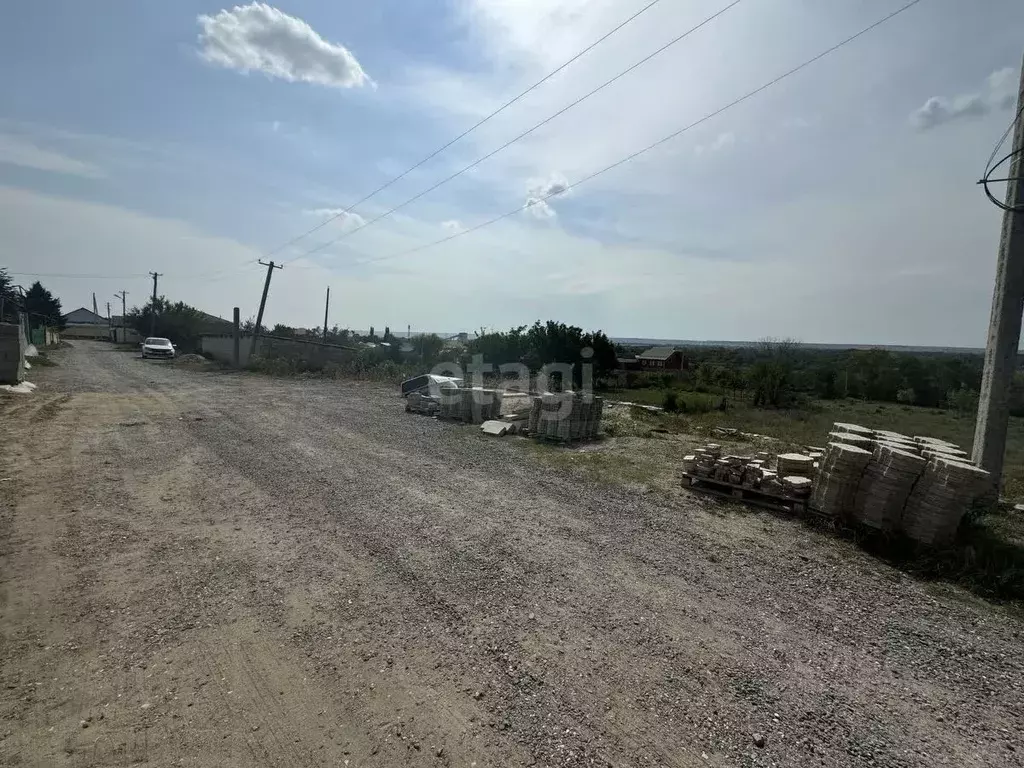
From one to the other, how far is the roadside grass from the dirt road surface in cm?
56

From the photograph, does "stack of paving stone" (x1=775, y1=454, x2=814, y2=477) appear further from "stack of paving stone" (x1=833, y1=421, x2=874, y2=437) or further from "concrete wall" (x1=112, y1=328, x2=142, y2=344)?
"concrete wall" (x1=112, y1=328, x2=142, y2=344)

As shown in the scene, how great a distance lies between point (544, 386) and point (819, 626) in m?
17.1

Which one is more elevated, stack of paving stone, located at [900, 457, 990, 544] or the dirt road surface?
stack of paving stone, located at [900, 457, 990, 544]

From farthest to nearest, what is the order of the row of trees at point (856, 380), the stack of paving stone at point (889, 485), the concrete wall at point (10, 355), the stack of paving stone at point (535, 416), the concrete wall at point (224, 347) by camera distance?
1. the concrete wall at point (224, 347)
2. the row of trees at point (856, 380)
3. the concrete wall at point (10, 355)
4. the stack of paving stone at point (535, 416)
5. the stack of paving stone at point (889, 485)

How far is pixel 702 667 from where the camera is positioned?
11.8 feet

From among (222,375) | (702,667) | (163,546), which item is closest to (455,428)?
(163,546)

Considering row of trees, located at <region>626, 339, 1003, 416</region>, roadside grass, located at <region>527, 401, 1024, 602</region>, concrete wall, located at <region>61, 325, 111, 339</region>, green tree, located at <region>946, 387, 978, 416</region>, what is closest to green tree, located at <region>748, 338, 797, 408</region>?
row of trees, located at <region>626, 339, 1003, 416</region>

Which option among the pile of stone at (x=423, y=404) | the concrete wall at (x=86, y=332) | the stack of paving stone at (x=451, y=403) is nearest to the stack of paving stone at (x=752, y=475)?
the stack of paving stone at (x=451, y=403)

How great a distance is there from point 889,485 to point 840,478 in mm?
527

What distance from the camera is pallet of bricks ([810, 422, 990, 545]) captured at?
5.68 metres

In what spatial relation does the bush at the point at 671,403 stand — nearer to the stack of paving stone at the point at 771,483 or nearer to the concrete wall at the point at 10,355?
the stack of paving stone at the point at 771,483

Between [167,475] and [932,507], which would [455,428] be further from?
[932,507]

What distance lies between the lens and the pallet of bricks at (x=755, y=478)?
23.3 feet

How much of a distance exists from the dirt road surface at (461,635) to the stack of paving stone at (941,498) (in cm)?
95
